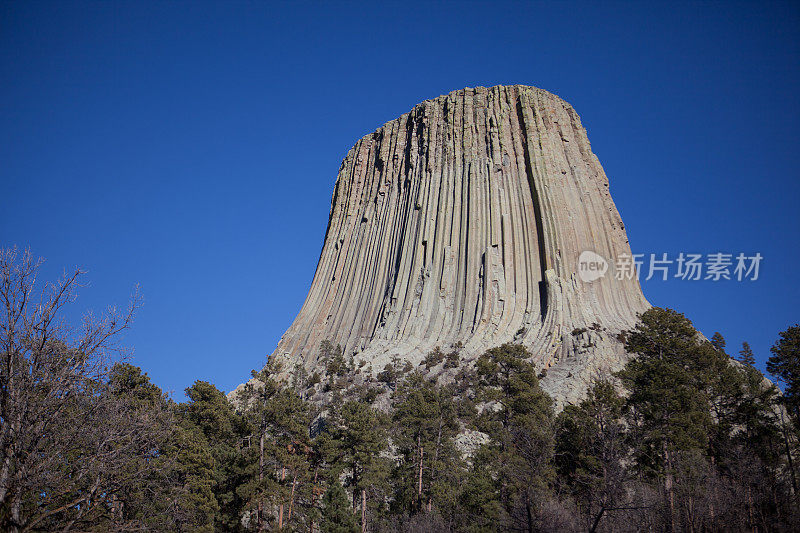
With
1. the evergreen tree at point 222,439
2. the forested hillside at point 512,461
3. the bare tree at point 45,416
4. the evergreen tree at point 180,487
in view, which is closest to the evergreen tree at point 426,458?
the forested hillside at point 512,461

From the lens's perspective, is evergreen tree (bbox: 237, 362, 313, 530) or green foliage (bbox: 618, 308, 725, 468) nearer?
evergreen tree (bbox: 237, 362, 313, 530)

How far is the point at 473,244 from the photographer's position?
6341 cm

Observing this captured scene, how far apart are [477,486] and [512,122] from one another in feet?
172

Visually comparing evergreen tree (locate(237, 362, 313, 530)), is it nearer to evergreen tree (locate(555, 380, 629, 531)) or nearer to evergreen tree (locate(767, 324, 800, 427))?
evergreen tree (locate(555, 380, 629, 531))

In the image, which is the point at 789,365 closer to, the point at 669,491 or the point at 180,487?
the point at 669,491

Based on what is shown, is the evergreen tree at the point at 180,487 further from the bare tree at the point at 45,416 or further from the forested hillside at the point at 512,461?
the bare tree at the point at 45,416

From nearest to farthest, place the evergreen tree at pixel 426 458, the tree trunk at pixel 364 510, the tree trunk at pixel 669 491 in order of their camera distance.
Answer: the tree trunk at pixel 669 491, the evergreen tree at pixel 426 458, the tree trunk at pixel 364 510

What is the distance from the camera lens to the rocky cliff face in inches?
2240

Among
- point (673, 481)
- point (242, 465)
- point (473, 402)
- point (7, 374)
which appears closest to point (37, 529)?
point (7, 374)

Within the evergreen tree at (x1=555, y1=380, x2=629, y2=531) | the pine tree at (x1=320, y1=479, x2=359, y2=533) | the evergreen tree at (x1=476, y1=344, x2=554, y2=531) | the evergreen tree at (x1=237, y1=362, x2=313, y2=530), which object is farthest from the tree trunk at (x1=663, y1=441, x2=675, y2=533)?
the evergreen tree at (x1=237, y1=362, x2=313, y2=530)

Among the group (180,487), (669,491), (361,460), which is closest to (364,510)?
(361,460)

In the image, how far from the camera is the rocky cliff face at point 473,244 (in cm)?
5691

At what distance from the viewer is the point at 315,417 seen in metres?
43.0

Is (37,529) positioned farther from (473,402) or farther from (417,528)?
(473,402)
